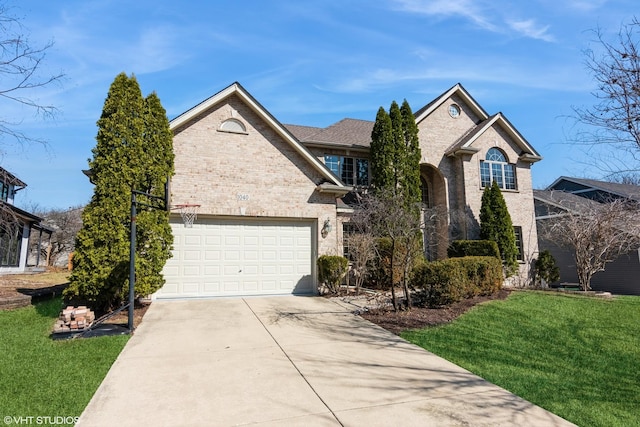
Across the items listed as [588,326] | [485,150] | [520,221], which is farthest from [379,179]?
[588,326]

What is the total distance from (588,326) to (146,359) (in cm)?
886

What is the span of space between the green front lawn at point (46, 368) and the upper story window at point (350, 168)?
12.0 m

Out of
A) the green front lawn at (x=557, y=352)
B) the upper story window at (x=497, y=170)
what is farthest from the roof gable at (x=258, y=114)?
the upper story window at (x=497, y=170)

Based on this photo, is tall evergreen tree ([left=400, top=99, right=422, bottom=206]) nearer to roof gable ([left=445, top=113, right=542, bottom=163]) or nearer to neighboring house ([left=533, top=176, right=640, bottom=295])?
roof gable ([left=445, top=113, right=542, bottom=163])

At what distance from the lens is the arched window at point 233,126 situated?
12.3 m

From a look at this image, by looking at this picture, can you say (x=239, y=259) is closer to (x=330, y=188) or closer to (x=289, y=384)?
(x=330, y=188)

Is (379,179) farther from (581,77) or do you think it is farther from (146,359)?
(146,359)

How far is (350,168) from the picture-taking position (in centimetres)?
1730

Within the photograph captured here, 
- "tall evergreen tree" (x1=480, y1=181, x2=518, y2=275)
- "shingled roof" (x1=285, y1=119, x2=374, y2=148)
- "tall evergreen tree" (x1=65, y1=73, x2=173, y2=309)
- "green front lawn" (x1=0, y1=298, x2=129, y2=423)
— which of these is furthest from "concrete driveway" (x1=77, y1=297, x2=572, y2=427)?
"tall evergreen tree" (x1=480, y1=181, x2=518, y2=275)

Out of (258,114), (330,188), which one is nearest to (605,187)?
(330,188)

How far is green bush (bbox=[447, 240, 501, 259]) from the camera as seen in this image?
1566cm

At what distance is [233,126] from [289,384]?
31.4ft

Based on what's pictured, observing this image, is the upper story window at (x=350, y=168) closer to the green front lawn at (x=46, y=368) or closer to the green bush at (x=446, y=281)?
the green bush at (x=446, y=281)

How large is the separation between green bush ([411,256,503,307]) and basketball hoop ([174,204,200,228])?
6.66 metres
